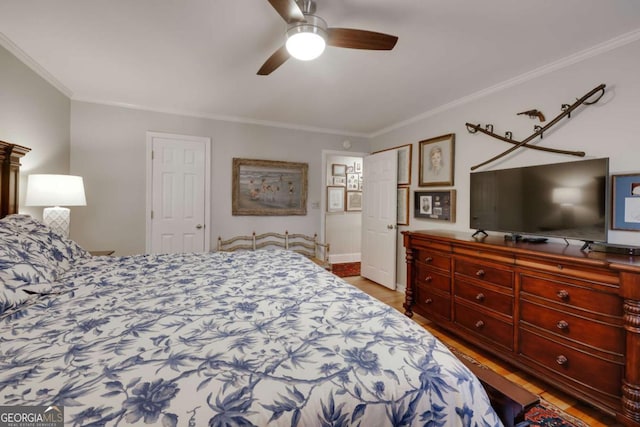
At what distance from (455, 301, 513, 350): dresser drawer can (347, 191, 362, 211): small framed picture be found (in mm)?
3664

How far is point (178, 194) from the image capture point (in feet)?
11.9

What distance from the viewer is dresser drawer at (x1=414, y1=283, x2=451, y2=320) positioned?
8.48 feet

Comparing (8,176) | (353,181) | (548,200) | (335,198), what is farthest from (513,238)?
(8,176)

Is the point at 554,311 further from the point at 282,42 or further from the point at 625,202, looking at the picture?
the point at 282,42

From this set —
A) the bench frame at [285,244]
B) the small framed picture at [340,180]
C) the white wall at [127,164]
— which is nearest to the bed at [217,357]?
the white wall at [127,164]

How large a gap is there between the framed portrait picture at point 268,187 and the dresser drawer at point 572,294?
2988 millimetres

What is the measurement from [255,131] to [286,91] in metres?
1.23

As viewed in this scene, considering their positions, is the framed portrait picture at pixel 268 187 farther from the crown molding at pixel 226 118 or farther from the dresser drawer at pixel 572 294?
the dresser drawer at pixel 572 294

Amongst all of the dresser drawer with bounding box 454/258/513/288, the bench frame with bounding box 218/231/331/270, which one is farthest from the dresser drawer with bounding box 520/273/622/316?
the bench frame with bounding box 218/231/331/270

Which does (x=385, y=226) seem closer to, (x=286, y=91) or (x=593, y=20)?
(x=286, y=91)

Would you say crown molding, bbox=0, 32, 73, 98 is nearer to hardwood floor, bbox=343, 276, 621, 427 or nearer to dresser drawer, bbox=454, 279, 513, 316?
dresser drawer, bbox=454, 279, 513, 316

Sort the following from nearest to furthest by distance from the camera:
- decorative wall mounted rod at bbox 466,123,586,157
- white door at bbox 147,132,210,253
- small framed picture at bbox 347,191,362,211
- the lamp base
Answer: decorative wall mounted rod at bbox 466,123,586,157
the lamp base
white door at bbox 147,132,210,253
small framed picture at bbox 347,191,362,211

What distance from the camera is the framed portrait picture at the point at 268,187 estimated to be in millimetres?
3924

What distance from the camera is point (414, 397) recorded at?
30.3 inches
